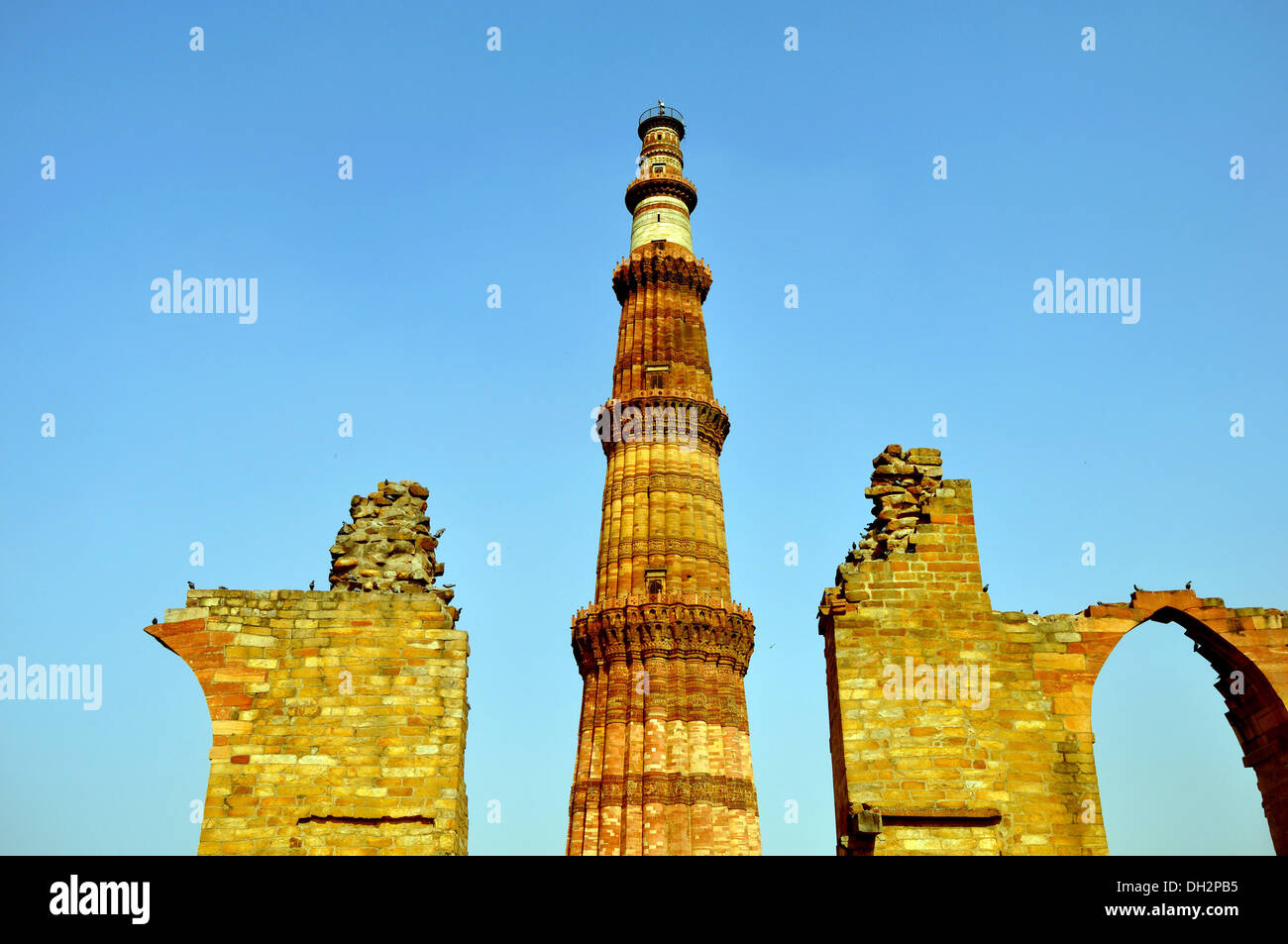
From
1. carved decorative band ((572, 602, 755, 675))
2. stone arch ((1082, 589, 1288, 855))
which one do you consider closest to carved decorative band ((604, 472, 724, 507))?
carved decorative band ((572, 602, 755, 675))

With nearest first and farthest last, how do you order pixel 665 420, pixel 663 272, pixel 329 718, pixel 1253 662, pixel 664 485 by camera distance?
pixel 329 718
pixel 1253 662
pixel 664 485
pixel 665 420
pixel 663 272

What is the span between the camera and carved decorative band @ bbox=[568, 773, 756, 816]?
23188 mm

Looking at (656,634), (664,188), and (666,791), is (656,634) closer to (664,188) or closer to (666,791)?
(666,791)

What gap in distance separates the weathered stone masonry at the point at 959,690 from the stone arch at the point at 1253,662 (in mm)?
16

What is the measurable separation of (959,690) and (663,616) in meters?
14.8

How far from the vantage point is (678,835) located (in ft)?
74.6

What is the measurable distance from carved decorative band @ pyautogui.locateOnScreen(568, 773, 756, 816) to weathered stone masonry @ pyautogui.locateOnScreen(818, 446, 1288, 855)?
513 inches

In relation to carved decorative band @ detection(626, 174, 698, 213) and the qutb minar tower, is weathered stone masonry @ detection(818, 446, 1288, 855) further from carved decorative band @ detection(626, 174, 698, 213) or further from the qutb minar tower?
carved decorative band @ detection(626, 174, 698, 213)

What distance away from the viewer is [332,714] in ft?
33.5

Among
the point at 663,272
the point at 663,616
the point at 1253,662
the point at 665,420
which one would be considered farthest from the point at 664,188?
the point at 1253,662
